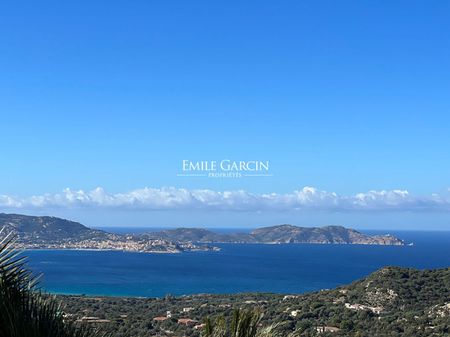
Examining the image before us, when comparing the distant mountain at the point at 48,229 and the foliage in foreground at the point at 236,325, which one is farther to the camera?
the distant mountain at the point at 48,229

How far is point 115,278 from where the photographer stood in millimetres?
79062

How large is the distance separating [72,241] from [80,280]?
5487 centimetres

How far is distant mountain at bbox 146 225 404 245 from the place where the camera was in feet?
607

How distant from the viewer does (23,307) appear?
507 centimetres

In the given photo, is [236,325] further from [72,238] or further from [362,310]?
[72,238]

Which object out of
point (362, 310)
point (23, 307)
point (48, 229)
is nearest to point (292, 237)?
point (48, 229)

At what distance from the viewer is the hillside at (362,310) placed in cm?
2254

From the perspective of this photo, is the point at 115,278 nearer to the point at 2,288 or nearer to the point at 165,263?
the point at 165,263

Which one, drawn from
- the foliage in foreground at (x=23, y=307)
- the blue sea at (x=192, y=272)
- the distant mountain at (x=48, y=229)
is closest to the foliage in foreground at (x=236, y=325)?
the foliage in foreground at (x=23, y=307)

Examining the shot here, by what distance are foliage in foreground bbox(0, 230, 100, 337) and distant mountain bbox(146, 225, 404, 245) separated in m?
175

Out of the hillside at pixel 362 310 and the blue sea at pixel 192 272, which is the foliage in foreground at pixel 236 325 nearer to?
the hillside at pixel 362 310

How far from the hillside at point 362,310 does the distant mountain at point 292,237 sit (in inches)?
5646

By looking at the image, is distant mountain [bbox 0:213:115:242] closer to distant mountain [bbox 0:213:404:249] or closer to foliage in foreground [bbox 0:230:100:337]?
distant mountain [bbox 0:213:404:249]

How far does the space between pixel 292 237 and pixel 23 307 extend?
613 ft
